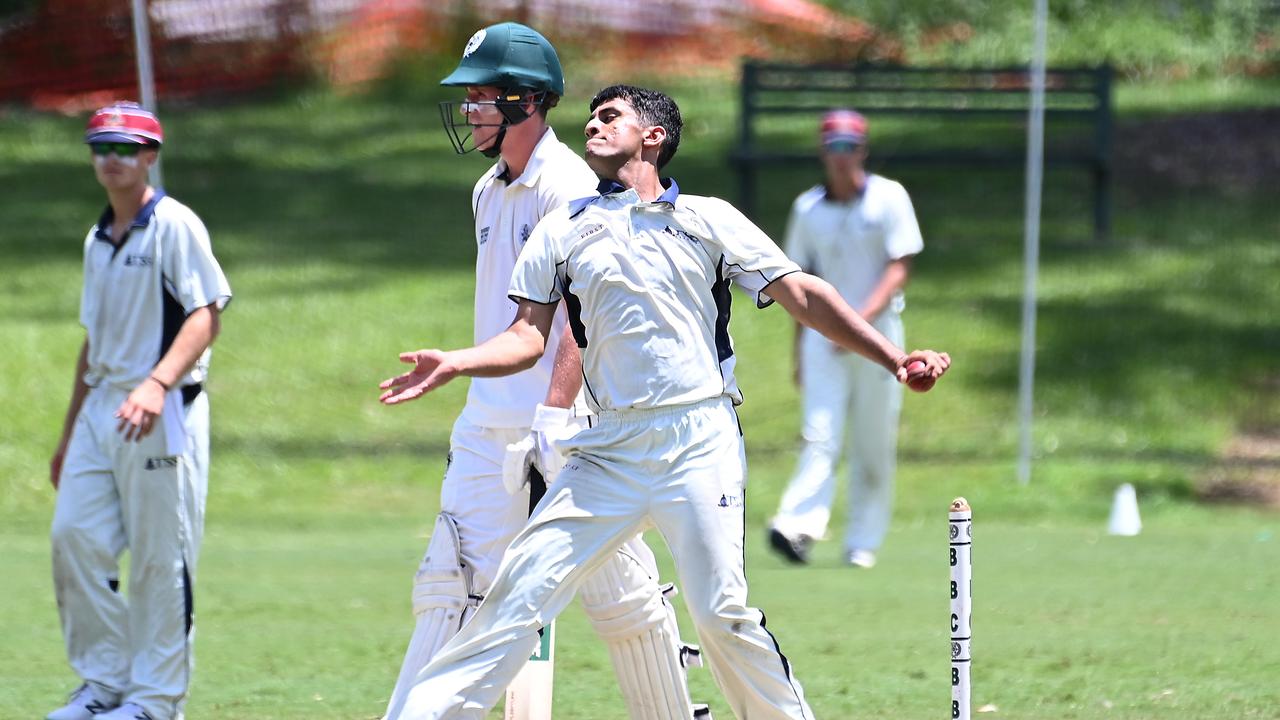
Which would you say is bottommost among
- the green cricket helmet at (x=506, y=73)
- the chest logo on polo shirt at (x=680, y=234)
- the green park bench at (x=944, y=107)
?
the chest logo on polo shirt at (x=680, y=234)

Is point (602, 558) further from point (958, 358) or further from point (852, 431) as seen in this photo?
point (958, 358)

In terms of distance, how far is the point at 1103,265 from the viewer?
17.5 metres

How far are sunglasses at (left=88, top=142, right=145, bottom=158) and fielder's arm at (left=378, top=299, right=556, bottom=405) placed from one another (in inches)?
72.8

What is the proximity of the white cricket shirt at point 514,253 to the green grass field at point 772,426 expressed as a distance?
1406 millimetres

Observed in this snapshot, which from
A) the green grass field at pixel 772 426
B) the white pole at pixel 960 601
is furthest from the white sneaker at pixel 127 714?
the white pole at pixel 960 601

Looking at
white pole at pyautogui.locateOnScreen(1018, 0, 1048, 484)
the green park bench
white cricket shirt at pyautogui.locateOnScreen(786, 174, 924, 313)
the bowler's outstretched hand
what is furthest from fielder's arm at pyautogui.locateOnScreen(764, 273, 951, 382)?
the green park bench

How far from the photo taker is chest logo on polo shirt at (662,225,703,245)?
534 centimetres

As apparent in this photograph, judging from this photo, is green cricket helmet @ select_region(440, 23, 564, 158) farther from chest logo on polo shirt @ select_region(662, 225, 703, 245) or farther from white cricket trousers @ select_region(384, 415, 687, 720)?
white cricket trousers @ select_region(384, 415, 687, 720)

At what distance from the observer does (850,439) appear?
10.4m

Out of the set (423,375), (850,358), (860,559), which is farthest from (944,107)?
(423,375)

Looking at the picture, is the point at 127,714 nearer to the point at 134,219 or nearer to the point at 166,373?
the point at 166,373

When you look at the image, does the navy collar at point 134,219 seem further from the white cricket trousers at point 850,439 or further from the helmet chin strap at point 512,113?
the white cricket trousers at point 850,439

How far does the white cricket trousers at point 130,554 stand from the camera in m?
6.46

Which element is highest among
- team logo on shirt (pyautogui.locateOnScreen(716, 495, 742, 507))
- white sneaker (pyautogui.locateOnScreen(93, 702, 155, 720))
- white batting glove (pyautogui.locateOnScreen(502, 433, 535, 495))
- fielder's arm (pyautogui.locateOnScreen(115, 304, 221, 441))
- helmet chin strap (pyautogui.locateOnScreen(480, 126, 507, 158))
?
helmet chin strap (pyautogui.locateOnScreen(480, 126, 507, 158))
